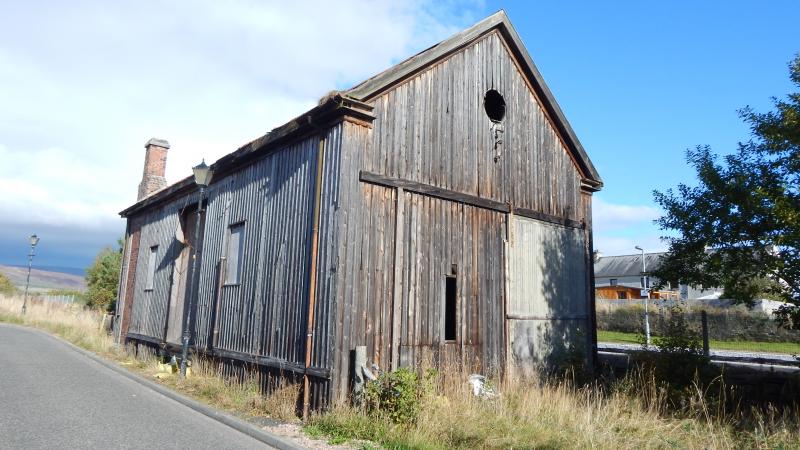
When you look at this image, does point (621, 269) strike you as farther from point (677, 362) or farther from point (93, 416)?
point (93, 416)

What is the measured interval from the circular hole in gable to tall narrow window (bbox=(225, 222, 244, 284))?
5.89m

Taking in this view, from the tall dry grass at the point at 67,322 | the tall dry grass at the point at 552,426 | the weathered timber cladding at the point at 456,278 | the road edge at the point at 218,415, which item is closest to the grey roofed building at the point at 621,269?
the tall dry grass at the point at 67,322

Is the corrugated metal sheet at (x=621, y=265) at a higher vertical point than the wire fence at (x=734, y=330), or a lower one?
higher

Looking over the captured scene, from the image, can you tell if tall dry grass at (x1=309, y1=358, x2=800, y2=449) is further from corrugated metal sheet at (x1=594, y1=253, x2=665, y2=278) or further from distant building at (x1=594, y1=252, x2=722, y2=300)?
corrugated metal sheet at (x1=594, y1=253, x2=665, y2=278)

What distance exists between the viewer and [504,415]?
7.34 metres

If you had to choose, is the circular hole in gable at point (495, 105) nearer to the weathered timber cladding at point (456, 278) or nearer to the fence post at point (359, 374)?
the weathered timber cladding at point (456, 278)

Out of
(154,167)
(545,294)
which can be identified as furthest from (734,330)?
(154,167)

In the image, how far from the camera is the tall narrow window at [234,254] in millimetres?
11188

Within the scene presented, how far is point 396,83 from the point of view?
9.51 metres

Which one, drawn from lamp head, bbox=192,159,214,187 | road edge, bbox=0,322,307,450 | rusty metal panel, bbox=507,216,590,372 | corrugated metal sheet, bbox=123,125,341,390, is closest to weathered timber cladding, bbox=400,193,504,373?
rusty metal panel, bbox=507,216,590,372

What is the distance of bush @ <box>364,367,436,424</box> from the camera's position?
23.1 feet

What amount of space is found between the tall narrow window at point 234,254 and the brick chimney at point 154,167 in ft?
33.2

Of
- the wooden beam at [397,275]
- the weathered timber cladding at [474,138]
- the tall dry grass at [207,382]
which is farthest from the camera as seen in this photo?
the weathered timber cladding at [474,138]

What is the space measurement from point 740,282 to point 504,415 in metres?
5.05
